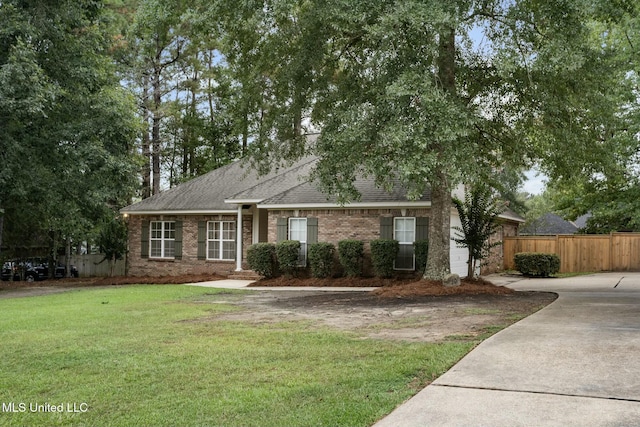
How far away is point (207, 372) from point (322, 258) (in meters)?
12.3

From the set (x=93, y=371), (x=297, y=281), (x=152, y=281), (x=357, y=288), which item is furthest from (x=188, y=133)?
(x=93, y=371)

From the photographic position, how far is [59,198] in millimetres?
18375

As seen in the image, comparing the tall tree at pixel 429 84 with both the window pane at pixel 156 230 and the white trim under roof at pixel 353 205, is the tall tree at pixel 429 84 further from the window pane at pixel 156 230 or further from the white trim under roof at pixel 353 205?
the window pane at pixel 156 230

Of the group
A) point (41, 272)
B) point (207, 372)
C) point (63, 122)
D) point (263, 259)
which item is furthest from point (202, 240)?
point (207, 372)

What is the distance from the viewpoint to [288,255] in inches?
725

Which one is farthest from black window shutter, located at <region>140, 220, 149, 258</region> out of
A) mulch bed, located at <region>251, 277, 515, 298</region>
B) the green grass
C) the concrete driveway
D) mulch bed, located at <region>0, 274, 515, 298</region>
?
the concrete driveway

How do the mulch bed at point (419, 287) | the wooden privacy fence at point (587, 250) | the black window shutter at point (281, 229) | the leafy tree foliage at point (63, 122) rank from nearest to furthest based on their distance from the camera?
the mulch bed at point (419, 287), the leafy tree foliage at point (63, 122), the black window shutter at point (281, 229), the wooden privacy fence at point (587, 250)

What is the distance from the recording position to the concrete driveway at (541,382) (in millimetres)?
4293

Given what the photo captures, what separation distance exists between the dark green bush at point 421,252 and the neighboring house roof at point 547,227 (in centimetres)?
2273

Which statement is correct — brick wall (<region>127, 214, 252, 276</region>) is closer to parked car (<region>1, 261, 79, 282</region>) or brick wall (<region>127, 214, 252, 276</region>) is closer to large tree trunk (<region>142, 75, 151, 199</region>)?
parked car (<region>1, 261, 79, 282</region>)

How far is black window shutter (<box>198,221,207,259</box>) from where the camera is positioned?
858 inches

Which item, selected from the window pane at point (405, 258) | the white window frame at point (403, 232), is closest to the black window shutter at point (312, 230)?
the white window frame at point (403, 232)

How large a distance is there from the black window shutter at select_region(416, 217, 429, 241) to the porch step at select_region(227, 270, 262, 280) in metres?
6.02

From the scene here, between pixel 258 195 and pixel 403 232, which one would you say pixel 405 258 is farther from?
pixel 258 195
